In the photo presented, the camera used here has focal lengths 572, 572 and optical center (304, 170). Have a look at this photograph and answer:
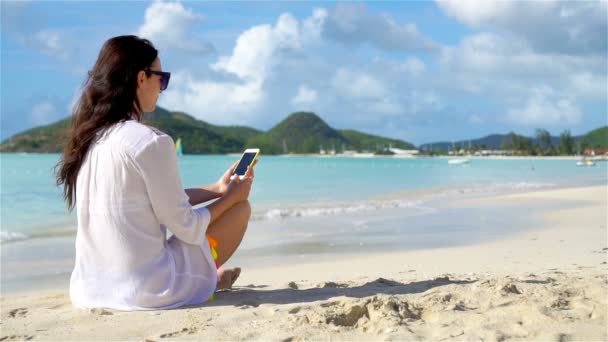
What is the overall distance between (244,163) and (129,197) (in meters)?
0.84

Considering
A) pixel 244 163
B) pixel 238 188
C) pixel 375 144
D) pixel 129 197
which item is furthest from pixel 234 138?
pixel 129 197

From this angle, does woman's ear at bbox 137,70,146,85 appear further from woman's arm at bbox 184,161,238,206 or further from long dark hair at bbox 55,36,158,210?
woman's arm at bbox 184,161,238,206

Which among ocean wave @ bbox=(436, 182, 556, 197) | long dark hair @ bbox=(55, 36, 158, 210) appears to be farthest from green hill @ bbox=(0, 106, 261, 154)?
long dark hair @ bbox=(55, 36, 158, 210)

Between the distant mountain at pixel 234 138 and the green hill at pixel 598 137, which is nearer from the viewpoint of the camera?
the distant mountain at pixel 234 138

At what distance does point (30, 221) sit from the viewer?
11258 millimetres

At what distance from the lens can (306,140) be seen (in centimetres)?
17988

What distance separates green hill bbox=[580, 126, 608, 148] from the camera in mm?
143875

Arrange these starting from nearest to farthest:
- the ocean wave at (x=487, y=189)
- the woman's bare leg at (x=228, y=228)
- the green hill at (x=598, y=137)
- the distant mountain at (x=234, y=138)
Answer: the woman's bare leg at (x=228, y=228), the ocean wave at (x=487, y=189), the distant mountain at (x=234, y=138), the green hill at (x=598, y=137)

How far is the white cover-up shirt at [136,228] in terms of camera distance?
2824 mm

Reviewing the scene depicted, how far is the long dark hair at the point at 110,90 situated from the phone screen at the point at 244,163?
0.77 m

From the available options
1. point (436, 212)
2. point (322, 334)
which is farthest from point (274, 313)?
point (436, 212)

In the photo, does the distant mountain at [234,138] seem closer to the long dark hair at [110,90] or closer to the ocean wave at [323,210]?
the ocean wave at [323,210]

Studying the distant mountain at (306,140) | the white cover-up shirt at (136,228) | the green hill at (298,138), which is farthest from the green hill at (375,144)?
the white cover-up shirt at (136,228)

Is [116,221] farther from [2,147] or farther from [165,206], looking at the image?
[2,147]
